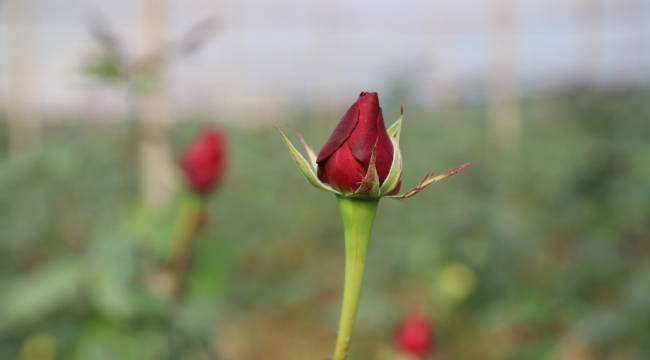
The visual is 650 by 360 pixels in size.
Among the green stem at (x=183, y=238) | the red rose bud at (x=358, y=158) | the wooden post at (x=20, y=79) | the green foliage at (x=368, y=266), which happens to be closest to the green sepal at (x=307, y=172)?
the red rose bud at (x=358, y=158)

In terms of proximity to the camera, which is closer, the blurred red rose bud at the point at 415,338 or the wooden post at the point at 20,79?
the blurred red rose bud at the point at 415,338

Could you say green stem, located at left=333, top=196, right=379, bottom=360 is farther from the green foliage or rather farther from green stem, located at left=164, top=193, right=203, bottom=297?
green stem, located at left=164, top=193, right=203, bottom=297

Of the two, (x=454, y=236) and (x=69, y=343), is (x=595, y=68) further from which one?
(x=69, y=343)

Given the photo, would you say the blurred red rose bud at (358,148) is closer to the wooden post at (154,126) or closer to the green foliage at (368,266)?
the green foliage at (368,266)

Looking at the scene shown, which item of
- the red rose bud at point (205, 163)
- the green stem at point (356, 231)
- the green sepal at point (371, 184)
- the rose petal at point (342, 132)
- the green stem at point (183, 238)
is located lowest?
the green stem at point (183, 238)

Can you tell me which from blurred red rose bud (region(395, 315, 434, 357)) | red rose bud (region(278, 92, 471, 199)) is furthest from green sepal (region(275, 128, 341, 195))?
blurred red rose bud (region(395, 315, 434, 357))

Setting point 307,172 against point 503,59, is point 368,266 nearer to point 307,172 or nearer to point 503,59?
point 307,172
